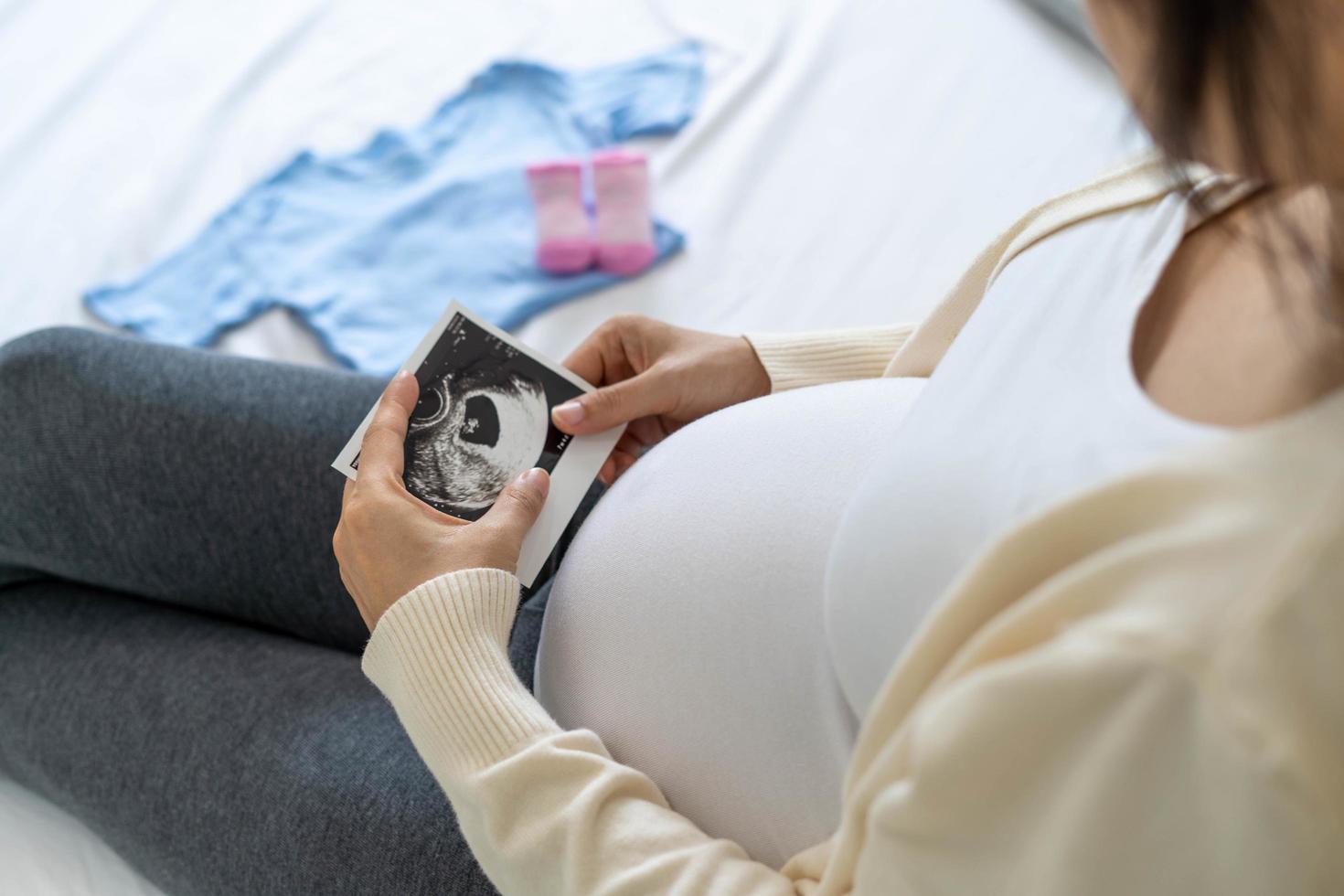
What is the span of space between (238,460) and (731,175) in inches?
32.1

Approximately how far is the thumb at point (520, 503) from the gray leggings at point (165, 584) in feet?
0.38

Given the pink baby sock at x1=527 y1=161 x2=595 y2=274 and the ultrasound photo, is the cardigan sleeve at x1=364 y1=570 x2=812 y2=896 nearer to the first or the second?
the ultrasound photo

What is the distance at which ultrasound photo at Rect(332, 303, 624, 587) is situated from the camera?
2.77ft

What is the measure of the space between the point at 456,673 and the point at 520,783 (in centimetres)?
8

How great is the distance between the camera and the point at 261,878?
763 mm

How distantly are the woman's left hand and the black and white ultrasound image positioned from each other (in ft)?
0.11

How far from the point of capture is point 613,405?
89 cm

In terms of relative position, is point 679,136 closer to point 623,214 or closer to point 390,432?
point 623,214

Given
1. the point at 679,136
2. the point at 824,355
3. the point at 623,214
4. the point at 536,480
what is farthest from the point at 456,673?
the point at 679,136

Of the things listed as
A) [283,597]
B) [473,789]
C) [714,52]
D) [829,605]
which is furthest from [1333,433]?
[714,52]

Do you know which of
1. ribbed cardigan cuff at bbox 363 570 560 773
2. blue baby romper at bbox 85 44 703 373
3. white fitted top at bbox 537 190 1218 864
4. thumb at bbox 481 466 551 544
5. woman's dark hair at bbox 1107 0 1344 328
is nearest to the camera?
woman's dark hair at bbox 1107 0 1344 328

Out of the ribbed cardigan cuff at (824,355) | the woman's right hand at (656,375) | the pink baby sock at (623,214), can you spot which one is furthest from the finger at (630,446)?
the pink baby sock at (623,214)

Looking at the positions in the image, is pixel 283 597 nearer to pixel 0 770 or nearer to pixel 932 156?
pixel 0 770

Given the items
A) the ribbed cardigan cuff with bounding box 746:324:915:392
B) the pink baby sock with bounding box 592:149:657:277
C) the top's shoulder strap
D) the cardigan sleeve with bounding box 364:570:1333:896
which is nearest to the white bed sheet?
the pink baby sock with bounding box 592:149:657:277
